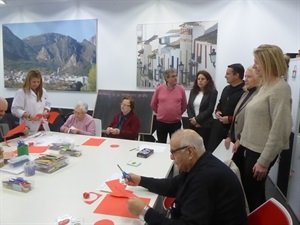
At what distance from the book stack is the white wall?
9.18ft

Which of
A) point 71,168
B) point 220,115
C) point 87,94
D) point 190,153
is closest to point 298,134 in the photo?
point 220,115

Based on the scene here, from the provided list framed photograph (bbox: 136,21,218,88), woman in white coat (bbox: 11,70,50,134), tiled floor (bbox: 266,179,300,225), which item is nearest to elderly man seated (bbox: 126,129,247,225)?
tiled floor (bbox: 266,179,300,225)

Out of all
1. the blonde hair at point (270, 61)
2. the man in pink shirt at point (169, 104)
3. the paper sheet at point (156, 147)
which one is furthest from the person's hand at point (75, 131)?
the blonde hair at point (270, 61)

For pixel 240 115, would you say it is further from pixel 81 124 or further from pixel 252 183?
pixel 81 124

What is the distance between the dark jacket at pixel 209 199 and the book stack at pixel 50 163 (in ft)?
2.99

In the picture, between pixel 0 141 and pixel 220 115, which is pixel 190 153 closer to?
pixel 220 115

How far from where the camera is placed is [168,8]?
4.20m

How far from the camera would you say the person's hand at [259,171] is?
178 centimetres

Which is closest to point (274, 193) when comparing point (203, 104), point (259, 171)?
point (203, 104)

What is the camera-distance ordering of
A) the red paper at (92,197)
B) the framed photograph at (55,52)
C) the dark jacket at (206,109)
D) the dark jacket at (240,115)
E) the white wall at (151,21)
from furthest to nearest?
the framed photograph at (55,52) < the white wall at (151,21) < the dark jacket at (206,109) < the dark jacket at (240,115) < the red paper at (92,197)

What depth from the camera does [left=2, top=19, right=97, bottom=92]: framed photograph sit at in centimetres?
467

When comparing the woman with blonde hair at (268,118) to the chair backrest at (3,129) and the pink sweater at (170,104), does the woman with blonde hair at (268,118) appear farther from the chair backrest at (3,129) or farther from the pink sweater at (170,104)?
the chair backrest at (3,129)

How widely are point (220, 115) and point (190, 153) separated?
1900 mm

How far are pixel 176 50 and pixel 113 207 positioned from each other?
3.31m
